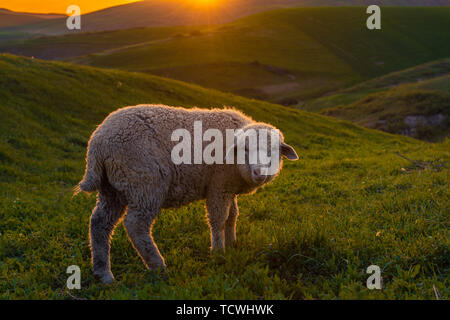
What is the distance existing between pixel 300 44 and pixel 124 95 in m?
73.7

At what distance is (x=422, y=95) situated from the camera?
1321 inches

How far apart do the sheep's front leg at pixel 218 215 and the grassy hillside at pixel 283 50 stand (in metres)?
49.8

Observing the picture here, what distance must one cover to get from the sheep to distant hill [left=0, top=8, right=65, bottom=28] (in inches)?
8322

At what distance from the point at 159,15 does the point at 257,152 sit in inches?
7431

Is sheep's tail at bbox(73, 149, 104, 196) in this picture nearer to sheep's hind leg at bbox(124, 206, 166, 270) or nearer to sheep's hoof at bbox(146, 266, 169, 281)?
sheep's hind leg at bbox(124, 206, 166, 270)

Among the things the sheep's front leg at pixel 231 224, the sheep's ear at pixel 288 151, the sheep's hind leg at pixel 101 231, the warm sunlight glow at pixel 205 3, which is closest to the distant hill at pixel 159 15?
the warm sunlight glow at pixel 205 3

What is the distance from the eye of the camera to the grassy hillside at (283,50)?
6550cm

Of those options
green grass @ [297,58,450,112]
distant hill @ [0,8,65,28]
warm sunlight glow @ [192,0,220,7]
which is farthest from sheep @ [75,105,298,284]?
distant hill @ [0,8,65,28]

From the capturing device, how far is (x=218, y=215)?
5191 mm

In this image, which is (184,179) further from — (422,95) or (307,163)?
(422,95)

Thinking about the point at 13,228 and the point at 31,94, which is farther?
the point at 31,94

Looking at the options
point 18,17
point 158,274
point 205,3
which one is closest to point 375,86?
point 158,274

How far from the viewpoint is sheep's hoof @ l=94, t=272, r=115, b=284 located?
484cm
